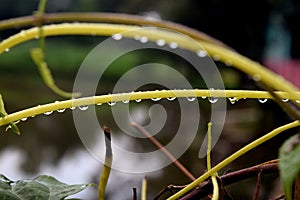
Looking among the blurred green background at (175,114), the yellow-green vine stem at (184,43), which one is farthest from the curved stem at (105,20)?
the blurred green background at (175,114)

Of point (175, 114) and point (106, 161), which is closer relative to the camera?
point (106, 161)

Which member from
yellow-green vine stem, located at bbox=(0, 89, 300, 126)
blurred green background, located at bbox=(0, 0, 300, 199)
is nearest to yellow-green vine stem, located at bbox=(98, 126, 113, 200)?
yellow-green vine stem, located at bbox=(0, 89, 300, 126)

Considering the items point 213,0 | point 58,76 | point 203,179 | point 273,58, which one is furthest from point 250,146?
point 58,76

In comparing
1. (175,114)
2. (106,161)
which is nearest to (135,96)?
(106,161)

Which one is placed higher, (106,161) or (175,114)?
(175,114)

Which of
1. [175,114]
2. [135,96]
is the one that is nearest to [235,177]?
[135,96]

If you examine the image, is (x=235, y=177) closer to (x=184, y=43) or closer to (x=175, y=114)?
(x=184, y=43)
